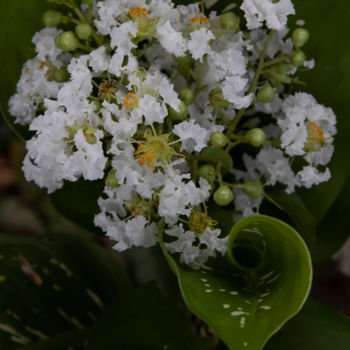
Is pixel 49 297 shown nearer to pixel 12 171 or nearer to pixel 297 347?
pixel 297 347

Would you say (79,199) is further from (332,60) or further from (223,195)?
(332,60)

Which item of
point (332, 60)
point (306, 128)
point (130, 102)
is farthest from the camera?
point (332, 60)

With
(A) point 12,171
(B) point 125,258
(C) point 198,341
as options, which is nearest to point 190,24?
(C) point 198,341

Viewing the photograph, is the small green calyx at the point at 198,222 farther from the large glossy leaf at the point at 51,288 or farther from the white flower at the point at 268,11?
the large glossy leaf at the point at 51,288

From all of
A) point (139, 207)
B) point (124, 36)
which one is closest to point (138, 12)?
point (124, 36)

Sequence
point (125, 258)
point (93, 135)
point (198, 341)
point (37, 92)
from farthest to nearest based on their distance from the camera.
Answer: point (125, 258) → point (198, 341) → point (37, 92) → point (93, 135)

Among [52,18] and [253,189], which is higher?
[52,18]

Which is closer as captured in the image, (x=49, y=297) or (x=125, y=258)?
(x=49, y=297)

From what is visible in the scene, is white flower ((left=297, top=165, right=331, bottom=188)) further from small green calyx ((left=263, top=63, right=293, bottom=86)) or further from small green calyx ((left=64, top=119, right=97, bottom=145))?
small green calyx ((left=64, top=119, right=97, bottom=145))
